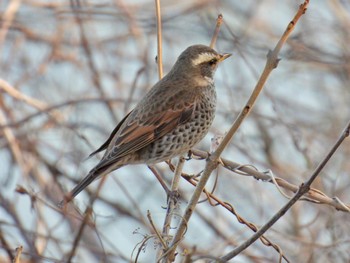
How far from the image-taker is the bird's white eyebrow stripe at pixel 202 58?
18.9 ft

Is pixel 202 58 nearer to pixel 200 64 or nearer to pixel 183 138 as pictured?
pixel 200 64

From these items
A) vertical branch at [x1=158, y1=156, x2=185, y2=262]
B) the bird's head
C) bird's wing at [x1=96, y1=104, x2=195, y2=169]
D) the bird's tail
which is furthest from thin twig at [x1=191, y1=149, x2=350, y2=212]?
the bird's head

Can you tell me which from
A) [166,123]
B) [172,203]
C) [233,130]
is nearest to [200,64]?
[166,123]

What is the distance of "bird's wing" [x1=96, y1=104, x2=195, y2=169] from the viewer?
5.36 metres

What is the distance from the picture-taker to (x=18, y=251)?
11.0 ft

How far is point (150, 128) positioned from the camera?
545 cm

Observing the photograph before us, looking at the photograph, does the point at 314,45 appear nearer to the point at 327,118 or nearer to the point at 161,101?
the point at 327,118

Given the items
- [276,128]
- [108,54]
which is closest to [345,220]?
[276,128]

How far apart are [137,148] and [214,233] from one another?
2314mm

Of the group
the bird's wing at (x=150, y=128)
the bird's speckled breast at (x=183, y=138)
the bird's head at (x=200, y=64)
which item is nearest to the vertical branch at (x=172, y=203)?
the bird's speckled breast at (x=183, y=138)

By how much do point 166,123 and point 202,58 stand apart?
27.6 inches

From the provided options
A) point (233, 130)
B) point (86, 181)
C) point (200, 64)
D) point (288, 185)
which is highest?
point (200, 64)

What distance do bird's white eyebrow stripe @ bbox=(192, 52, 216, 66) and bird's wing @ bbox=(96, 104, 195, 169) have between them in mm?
473

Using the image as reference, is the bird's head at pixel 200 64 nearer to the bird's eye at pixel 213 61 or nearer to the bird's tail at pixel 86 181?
the bird's eye at pixel 213 61
